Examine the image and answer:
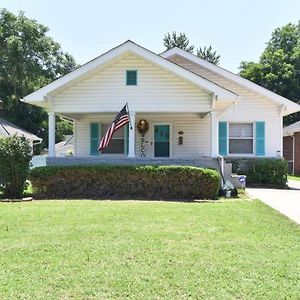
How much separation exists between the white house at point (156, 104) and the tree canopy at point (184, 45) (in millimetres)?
31956

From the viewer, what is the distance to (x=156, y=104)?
1658 cm

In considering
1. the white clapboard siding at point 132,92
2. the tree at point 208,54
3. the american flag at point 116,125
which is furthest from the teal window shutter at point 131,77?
the tree at point 208,54

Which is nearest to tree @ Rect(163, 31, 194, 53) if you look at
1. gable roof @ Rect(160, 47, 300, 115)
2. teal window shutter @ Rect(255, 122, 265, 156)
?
gable roof @ Rect(160, 47, 300, 115)

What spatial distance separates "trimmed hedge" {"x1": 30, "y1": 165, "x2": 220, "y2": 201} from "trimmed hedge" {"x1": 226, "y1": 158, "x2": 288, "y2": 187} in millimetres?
6414

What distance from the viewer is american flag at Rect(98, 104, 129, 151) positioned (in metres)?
15.6

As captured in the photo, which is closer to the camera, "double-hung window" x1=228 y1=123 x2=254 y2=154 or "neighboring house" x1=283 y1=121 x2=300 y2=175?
"double-hung window" x1=228 y1=123 x2=254 y2=154

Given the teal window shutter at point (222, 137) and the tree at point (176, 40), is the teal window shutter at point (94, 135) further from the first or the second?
the tree at point (176, 40)

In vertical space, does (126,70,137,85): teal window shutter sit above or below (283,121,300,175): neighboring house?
above

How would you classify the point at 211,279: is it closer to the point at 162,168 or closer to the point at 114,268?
the point at 114,268

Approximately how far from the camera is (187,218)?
30.1 feet

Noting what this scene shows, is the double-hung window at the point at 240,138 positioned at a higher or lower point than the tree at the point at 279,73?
lower

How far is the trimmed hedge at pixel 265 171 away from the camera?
19000mm

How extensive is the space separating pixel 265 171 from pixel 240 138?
7.52 feet

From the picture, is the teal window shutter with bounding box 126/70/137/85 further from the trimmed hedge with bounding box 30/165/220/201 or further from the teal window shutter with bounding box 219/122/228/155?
the teal window shutter with bounding box 219/122/228/155
